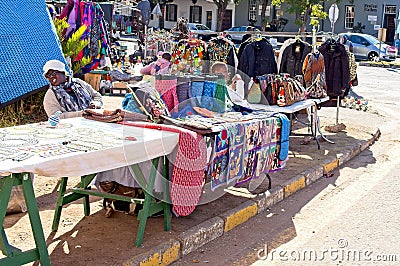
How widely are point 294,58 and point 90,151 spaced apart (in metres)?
7.10

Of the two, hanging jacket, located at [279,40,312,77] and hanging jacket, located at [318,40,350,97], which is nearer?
hanging jacket, located at [318,40,350,97]

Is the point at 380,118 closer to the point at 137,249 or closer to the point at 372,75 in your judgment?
the point at 137,249

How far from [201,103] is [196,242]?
1.79m

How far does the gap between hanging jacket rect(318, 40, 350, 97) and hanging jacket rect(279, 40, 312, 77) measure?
32cm

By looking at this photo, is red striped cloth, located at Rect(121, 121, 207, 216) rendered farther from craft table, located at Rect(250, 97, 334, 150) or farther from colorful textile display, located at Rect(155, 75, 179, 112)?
craft table, located at Rect(250, 97, 334, 150)

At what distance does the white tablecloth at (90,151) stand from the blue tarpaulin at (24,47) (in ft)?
11.4

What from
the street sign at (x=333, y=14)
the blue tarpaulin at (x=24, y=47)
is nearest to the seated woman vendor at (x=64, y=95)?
the blue tarpaulin at (x=24, y=47)

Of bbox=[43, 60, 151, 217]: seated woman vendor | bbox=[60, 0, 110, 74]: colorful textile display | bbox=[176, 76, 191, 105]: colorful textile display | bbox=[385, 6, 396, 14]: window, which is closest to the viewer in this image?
bbox=[43, 60, 151, 217]: seated woman vendor

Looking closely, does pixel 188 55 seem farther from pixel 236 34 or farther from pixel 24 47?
pixel 24 47

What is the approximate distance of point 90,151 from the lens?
A: 13.6ft

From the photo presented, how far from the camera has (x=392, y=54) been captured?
3170 cm

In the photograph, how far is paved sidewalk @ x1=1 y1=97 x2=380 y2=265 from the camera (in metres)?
4.68

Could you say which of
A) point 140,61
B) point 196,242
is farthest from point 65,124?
point 140,61

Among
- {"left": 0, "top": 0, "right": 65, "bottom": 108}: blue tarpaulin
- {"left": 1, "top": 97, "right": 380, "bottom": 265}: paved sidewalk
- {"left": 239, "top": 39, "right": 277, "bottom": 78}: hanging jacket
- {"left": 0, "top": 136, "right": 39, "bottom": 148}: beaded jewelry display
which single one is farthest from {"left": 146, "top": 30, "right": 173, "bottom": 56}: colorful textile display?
{"left": 0, "top": 136, "right": 39, "bottom": 148}: beaded jewelry display
